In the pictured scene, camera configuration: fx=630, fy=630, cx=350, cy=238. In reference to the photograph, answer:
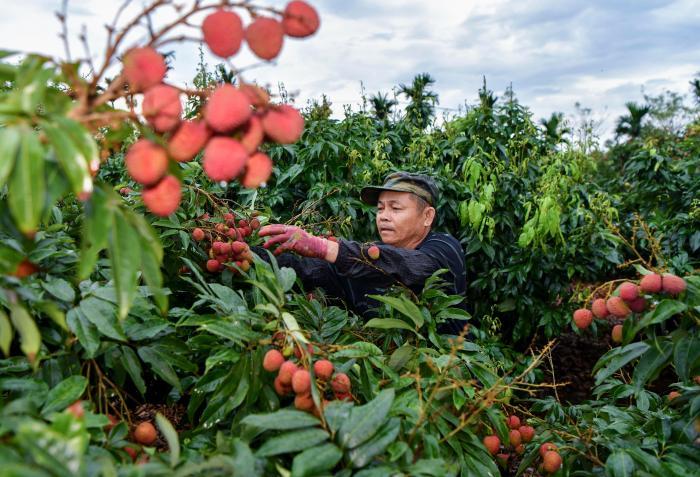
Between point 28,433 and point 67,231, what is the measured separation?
3.60ft

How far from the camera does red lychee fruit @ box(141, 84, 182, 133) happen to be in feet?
2.36

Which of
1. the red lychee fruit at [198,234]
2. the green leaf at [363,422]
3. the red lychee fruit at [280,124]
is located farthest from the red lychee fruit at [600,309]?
the red lychee fruit at [198,234]

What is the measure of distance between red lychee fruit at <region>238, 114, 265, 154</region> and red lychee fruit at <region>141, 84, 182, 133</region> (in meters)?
0.08

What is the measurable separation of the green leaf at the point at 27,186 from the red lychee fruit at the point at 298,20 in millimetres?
325

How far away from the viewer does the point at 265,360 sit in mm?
1058

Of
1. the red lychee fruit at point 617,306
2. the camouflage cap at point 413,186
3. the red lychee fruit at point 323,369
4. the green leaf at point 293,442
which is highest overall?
the camouflage cap at point 413,186

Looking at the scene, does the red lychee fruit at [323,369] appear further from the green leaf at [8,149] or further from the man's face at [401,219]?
the man's face at [401,219]

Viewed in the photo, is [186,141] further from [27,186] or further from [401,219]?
[401,219]

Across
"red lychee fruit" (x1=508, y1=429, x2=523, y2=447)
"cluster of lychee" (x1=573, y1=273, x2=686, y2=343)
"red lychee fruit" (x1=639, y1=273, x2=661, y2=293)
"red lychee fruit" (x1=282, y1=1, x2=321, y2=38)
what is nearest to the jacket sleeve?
"red lychee fruit" (x1=508, y1=429, x2=523, y2=447)

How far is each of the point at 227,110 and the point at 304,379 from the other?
0.45 meters

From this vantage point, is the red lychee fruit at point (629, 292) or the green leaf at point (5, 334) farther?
the red lychee fruit at point (629, 292)

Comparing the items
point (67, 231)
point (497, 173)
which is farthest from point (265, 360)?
point (497, 173)

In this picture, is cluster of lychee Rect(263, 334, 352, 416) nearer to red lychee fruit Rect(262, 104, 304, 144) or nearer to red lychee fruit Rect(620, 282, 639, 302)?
red lychee fruit Rect(262, 104, 304, 144)

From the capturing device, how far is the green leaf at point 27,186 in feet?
2.10
